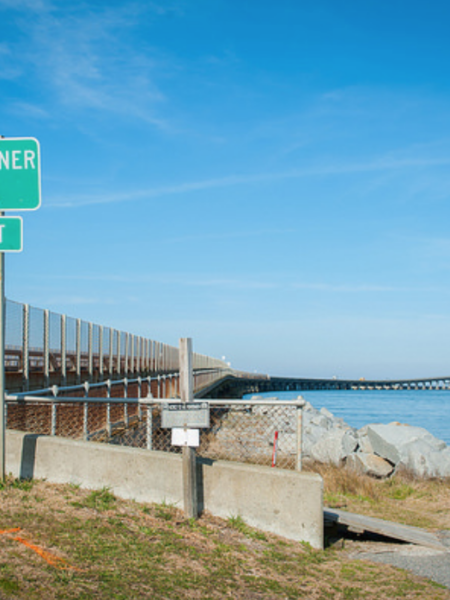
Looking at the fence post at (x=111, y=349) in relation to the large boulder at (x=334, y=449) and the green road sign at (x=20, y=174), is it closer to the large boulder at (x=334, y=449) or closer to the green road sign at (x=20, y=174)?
the large boulder at (x=334, y=449)

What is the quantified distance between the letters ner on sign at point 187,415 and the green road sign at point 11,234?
2.58 metres

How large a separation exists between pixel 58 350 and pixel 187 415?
39.1 feet

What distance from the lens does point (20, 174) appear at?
26.7 feet

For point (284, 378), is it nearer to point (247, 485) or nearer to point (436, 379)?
point (436, 379)

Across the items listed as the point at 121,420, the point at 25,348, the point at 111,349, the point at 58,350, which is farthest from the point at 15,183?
the point at 111,349

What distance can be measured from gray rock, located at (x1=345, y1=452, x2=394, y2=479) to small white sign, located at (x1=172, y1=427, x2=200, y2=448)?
9.53 meters

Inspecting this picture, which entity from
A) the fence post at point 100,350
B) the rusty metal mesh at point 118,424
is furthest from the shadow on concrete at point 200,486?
the fence post at point 100,350

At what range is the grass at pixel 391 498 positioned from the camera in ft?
36.3

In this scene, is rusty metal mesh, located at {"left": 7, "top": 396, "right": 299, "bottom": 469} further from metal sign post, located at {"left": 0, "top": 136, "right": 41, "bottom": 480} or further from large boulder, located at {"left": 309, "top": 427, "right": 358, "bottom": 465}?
metal sign post, located at {"left": 0, "top": 136, "right": 41, "bottom": 480}

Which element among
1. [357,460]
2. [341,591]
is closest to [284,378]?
[357,460]

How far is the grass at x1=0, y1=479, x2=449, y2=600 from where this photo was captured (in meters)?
5.86

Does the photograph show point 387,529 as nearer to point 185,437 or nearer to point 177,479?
point 177,479

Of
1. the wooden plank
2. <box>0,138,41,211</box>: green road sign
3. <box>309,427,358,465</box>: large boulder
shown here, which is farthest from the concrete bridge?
the wooden plank

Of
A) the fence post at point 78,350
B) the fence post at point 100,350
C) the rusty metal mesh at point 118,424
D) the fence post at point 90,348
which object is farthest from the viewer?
the fence post at point 100,350
